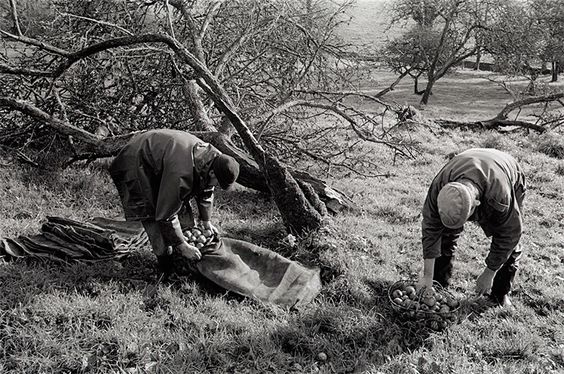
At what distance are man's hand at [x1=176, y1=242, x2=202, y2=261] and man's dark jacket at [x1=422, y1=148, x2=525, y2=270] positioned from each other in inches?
69.3

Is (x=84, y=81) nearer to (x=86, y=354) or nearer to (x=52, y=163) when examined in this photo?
(x=52, y=163)

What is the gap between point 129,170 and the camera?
3.71 m

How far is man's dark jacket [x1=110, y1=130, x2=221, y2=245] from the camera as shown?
11.6 ft

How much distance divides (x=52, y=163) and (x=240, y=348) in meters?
4.03

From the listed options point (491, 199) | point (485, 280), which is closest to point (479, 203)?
point (491, 199)

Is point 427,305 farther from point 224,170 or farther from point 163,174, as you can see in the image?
point 163,174

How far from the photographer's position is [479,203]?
312 cm

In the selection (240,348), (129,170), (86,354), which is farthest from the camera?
(129,170)

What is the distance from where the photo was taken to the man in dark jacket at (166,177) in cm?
351

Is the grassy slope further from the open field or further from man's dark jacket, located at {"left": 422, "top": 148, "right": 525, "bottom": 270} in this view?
man's dark jacket, located at {"left": 422, "top": 148, "right": 525, "bottom": 270}

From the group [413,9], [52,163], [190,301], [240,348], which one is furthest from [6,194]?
[413,9]

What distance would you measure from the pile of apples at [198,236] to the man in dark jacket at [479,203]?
180cm

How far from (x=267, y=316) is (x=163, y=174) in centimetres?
133

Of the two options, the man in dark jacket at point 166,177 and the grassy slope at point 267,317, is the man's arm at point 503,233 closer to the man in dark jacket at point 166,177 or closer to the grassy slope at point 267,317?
the grassy slope at point 267,317
